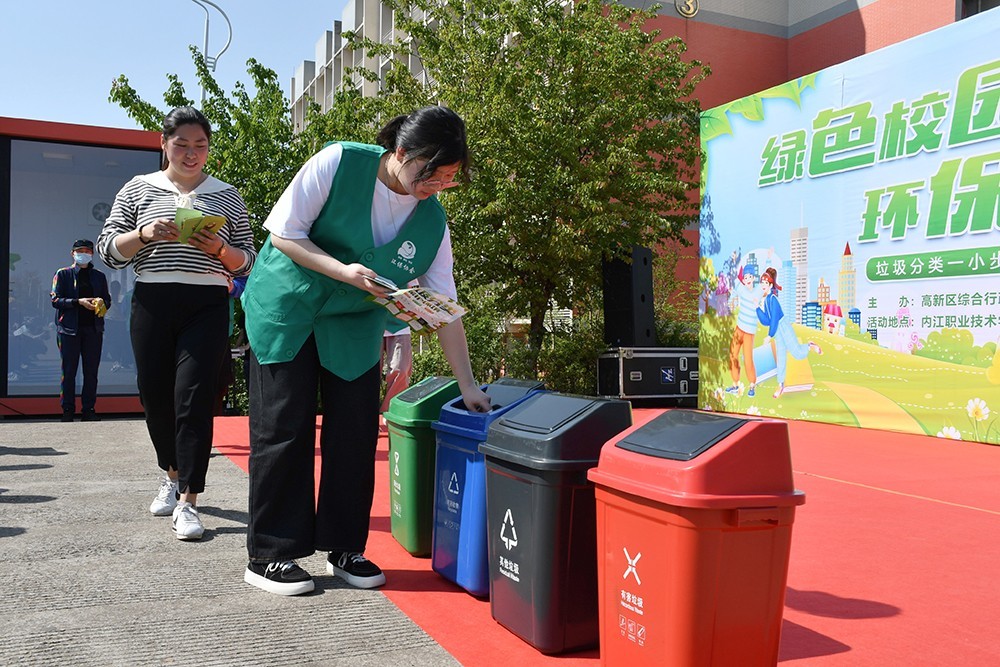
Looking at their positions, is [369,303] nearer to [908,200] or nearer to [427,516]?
[427,516]

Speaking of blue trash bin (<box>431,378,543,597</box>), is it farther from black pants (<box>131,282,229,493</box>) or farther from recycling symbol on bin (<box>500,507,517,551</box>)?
black pants (<box>131,282,229,493</box>)

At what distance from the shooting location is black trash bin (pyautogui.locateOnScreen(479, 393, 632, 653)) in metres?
2.48

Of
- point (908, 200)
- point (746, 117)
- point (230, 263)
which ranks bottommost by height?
point (230, 263)

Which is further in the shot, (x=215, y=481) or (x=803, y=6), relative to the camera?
(x=803, y=6)

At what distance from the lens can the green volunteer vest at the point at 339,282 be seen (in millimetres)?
2980

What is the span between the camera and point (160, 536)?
389cm

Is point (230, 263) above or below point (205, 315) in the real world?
above

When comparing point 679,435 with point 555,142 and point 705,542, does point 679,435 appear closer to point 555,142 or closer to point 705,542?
point 705,542

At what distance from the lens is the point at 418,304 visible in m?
2.78

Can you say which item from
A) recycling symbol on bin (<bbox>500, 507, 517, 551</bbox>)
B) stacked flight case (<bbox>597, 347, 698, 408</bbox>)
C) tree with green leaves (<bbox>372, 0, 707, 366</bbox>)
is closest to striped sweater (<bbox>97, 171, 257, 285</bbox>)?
recycling symbol on bin (<bbox>500, 507, 517, 551</bbox>)

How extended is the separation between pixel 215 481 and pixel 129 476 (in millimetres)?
575

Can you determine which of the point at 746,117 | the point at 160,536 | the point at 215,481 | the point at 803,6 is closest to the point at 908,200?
the point at 746,117

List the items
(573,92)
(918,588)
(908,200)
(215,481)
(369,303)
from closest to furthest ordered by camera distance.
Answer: (369,303)
(918,588)
(215,481)
(908,200)
(573,92)

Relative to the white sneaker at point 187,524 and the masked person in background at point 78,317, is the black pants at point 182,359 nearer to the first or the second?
the white sneaker at point 187,524
